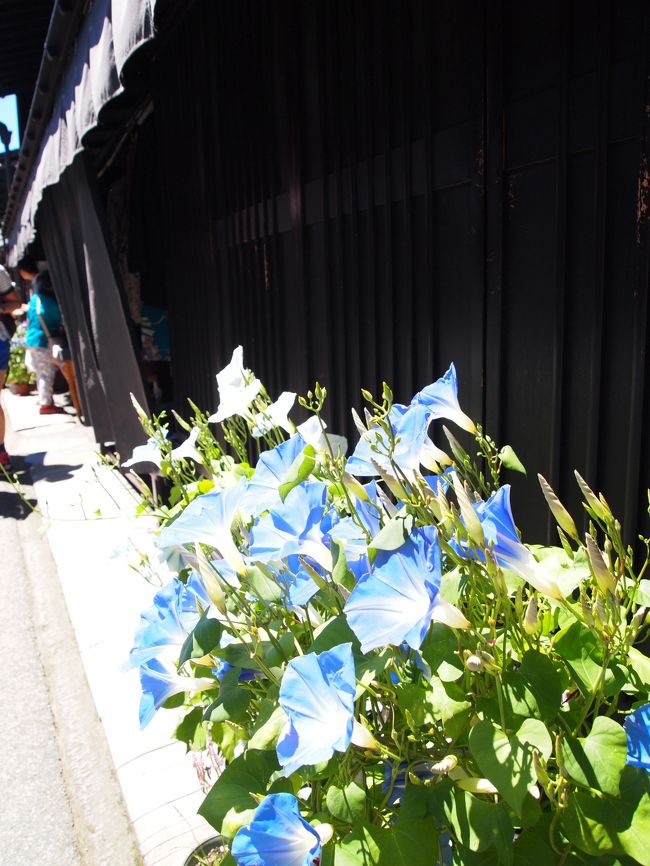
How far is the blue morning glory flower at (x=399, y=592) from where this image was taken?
1.02 m

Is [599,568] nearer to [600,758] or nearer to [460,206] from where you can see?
[600,758]

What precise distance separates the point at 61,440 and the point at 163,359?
1565 mm

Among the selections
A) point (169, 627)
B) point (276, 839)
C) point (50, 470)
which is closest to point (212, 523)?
point (169, 627)

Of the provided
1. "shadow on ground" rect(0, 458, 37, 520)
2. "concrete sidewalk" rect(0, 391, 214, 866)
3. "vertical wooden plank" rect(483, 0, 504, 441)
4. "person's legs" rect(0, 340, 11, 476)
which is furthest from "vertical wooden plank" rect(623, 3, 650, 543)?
"person's legs" rect(0, 340, 11, 476)

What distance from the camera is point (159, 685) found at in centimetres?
139

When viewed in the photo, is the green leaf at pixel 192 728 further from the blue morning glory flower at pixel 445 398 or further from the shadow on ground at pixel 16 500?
the shadow on ground at pixel 16 500

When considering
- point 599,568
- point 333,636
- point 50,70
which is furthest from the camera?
point 50,70

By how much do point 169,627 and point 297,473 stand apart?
391 millimetres

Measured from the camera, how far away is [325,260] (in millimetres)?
3125

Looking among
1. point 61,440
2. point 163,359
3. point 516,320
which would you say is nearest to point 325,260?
point 516,320

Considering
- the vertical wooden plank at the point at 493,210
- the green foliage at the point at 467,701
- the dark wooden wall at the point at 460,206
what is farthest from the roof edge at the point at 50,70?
the green foliage at the point at 467,701

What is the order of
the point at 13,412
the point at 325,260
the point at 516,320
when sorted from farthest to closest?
the point at 13,412, the point at 325,260, the point at 516,320

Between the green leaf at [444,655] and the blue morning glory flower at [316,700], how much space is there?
138 millimetres

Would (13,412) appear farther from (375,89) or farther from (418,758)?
(418,758)
